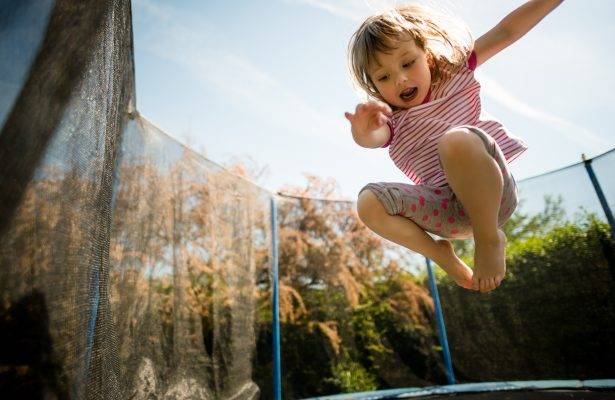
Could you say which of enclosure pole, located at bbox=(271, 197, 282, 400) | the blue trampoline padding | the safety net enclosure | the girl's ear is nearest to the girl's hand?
the girl's ear

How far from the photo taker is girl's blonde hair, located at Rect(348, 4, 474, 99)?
1164 millimetres

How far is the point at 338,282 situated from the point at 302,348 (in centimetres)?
60

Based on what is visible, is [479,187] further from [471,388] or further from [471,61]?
[471,388]

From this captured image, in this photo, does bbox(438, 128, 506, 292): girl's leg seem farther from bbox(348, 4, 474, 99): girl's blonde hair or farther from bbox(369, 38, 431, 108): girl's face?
bbox(348, 4, 474, 99): girl's blonde hair

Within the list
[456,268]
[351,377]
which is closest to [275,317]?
[351,377]

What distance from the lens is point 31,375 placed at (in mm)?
532

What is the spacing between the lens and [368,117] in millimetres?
1052

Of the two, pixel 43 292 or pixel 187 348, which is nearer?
pixel 43 292

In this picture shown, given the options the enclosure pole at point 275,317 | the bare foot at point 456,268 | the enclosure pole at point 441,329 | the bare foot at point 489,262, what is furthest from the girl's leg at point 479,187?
the enclosure pole at point 441,329

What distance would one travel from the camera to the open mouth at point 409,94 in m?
1.16

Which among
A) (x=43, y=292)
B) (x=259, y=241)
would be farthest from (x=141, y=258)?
(x=259, y=241)

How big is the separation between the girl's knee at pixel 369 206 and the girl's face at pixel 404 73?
1.15 ft

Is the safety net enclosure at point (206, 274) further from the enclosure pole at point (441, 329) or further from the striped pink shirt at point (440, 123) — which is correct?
the striped pink shirt at point (440, 123)

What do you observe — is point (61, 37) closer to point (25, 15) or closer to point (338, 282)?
point (25, 15)
